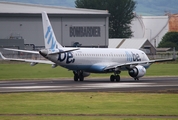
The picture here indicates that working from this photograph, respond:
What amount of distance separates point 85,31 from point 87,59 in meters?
60.3

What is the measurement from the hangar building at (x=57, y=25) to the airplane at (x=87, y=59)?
50819 millimetres

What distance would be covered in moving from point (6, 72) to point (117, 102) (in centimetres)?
4044

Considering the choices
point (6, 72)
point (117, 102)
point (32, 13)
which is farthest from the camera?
point (32, 13)

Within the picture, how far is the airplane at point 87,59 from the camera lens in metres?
53.2

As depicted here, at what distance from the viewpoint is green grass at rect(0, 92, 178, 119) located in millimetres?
27188

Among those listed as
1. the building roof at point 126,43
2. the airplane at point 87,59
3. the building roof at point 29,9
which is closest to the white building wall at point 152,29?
the building roof at point 126,43

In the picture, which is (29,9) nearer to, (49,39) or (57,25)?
(57,25)

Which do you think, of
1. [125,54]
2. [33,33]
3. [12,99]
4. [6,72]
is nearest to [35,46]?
[33,33]

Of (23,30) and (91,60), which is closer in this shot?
(91,60)

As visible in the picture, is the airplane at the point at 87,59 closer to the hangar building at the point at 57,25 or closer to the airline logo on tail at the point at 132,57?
the airline logo on tail at the point at 132,57

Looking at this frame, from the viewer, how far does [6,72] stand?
70.1 m

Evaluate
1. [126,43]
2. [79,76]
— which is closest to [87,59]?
[79,76]

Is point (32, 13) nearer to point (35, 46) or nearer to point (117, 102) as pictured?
point (35, 46)

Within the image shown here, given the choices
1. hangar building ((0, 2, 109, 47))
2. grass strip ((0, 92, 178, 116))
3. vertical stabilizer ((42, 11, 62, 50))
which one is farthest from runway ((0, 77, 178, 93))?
hangar building ((0, 2, 109, 47))
